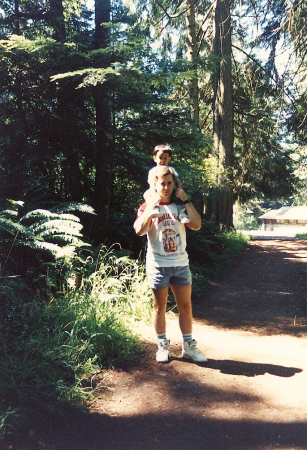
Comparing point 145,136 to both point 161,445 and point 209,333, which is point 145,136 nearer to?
point 209,333

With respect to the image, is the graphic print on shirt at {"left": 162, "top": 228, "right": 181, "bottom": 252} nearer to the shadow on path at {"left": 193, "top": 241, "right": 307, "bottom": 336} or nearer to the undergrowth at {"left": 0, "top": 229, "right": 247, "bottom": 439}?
the undergrowth at {"left": 0, "top": 229, "right": 247, "bottom": 439}

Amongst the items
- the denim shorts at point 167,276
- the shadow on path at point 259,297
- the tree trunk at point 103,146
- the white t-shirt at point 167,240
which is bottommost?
the shadow on path at point 259,297

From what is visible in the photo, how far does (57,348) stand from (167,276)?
1.24 meters

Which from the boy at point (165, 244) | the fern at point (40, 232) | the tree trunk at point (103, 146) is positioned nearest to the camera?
the boy at point (165, 244)

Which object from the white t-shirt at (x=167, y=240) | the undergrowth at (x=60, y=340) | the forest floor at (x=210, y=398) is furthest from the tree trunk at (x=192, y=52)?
the white t-shirt at (x=167, y=240)

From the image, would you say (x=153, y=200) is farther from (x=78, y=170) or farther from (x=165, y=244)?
(x=78, y=170)

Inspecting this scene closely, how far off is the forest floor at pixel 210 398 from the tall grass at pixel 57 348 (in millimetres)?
200

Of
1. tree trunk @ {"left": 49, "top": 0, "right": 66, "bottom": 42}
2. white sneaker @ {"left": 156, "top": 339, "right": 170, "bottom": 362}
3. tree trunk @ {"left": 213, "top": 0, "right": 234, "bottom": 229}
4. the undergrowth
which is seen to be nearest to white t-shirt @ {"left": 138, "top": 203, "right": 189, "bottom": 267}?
white sneaker @ {"left": 156, "top": 339, "right": 170, "bottom": 362}

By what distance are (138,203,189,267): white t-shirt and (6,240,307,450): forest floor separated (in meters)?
1.07

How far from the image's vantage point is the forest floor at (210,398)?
2674 millimetres

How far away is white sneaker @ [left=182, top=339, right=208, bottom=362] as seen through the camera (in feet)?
13.1

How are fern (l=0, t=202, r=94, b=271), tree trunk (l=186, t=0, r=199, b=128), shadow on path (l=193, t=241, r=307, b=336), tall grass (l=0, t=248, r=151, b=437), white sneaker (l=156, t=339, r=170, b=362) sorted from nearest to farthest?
tall grass (l=0, t=248, r=151, b=437) < white sneaker (l=156, t=339, r=170, b=362) < fern (l=0, t=202, r=94, b=271) < shadow on path (l=193, t=241, r=307, b=336) < tree trunk (l=186, t=0, r=199, b=128)

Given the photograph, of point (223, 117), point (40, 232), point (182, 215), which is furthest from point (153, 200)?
point (223, 117)

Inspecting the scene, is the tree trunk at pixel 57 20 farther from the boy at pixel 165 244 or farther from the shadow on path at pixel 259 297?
the shadow on path at pixel 259 297
